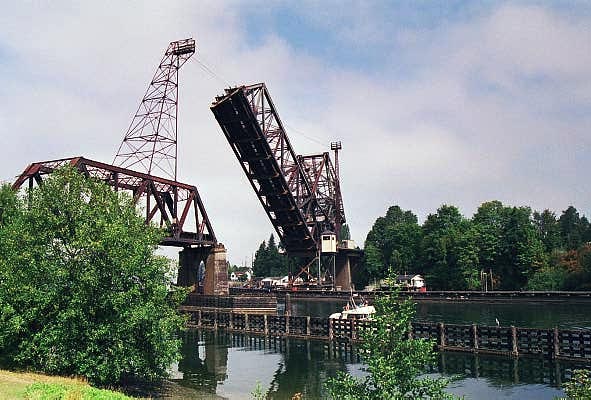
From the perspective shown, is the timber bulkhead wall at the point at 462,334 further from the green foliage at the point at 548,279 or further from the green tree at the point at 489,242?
the green tree at the point at 489,242

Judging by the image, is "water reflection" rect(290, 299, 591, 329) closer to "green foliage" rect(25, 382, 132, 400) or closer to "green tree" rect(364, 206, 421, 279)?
"green tree" rect(364, 206, 421, 279)

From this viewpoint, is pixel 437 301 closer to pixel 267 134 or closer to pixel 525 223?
pixel 525 223

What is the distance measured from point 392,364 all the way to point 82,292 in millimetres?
13270

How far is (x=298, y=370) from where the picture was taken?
25.4 meters

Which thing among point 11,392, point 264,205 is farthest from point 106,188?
point 264,205

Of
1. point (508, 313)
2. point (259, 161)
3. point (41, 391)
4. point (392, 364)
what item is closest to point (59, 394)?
point (41, 391)

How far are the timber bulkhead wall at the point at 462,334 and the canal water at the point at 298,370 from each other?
573 millimetres

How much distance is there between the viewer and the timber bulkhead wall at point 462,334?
941 inches

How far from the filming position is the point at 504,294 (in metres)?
56.8

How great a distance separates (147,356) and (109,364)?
1387mm

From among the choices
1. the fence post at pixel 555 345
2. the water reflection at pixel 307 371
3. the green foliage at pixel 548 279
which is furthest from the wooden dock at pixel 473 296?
the fence post at pixel 555 345

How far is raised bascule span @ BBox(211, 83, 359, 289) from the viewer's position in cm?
4500

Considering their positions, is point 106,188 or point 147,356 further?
point 106,188

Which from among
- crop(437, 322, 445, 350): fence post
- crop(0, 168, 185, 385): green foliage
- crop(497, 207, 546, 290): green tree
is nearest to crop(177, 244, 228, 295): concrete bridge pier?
crop(437, 322, 445, 350): fence post
